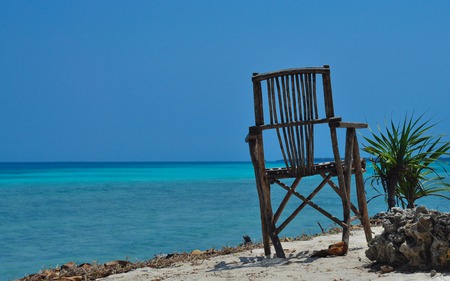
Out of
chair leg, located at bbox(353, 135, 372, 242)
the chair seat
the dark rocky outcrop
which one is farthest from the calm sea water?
the dark rocky outcrop

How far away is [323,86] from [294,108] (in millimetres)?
367

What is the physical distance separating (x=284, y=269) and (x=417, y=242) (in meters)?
1.16

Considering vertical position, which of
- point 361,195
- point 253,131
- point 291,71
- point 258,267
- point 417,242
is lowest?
point 258,267

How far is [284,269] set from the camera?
575cm

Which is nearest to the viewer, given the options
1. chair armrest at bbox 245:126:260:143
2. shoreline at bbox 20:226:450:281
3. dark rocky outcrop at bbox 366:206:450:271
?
dark rocky outcrop at bbox 366:206:450:271

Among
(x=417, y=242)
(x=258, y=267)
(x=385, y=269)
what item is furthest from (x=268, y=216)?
(x=417, y=242)

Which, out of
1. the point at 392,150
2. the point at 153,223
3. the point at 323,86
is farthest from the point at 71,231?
the point at 323,86

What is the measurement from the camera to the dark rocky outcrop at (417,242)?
508 cm

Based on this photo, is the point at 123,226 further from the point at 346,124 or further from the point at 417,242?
the point at 417,242

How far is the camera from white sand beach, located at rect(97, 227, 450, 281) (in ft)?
17.3

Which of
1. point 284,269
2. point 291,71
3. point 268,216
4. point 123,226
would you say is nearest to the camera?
point 284,269

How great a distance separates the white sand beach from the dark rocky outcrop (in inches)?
6.3

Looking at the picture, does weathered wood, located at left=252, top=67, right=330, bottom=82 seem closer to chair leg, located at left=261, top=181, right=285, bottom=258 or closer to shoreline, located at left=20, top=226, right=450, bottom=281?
chair leg, located at left=261, top=181, right=285, bottom=258

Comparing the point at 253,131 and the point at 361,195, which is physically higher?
the point at 253,131
